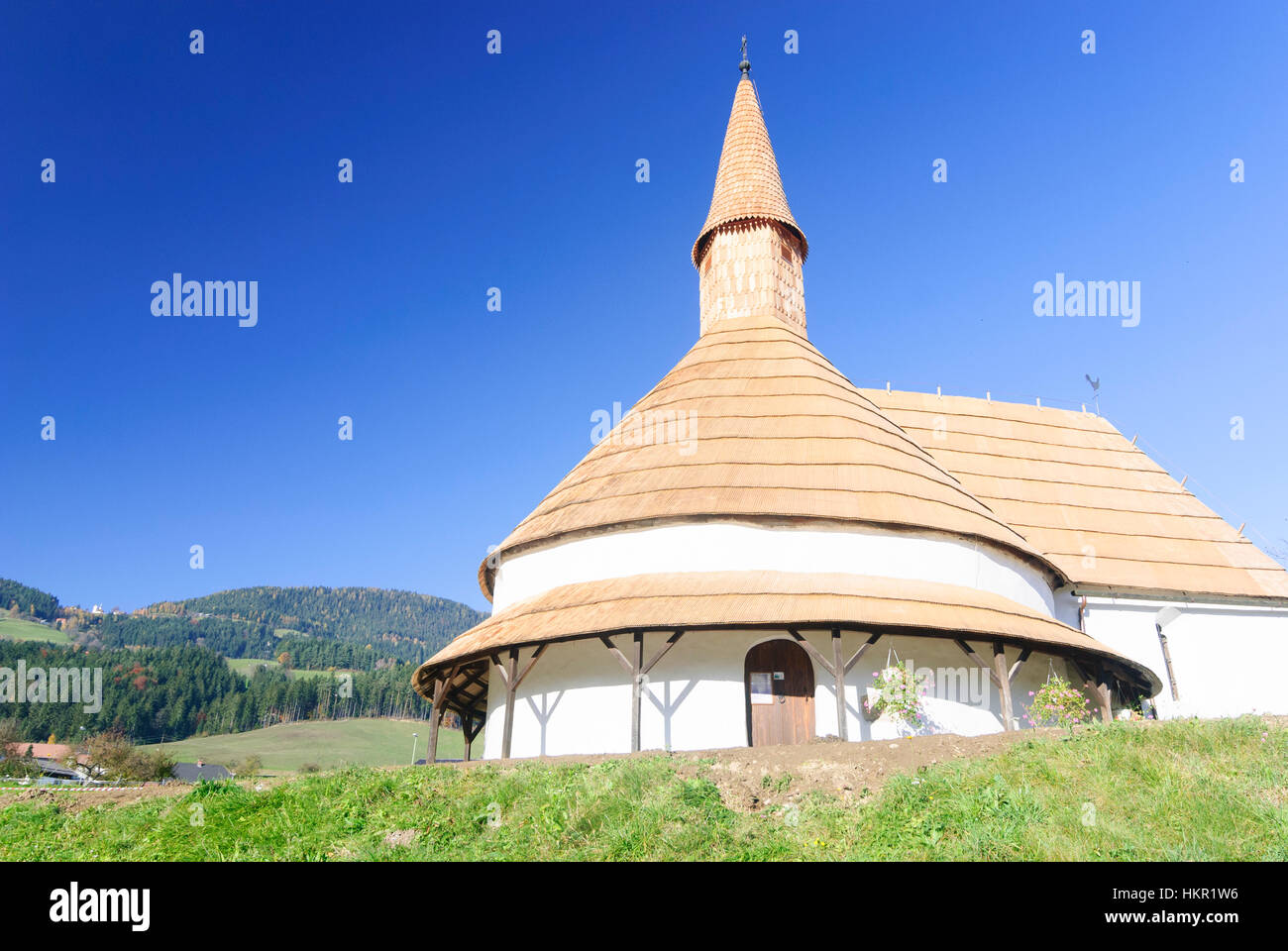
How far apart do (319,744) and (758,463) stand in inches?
3717

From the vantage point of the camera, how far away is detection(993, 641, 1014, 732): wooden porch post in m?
15.9

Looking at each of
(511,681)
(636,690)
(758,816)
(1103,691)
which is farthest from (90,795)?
(1103,691)

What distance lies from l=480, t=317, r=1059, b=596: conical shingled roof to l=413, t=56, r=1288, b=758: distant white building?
0.07 m

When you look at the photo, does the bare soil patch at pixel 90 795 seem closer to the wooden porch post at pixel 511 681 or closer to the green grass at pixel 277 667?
the wooden porch post at pixel 511 681

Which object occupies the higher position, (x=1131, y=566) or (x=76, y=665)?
(x=1131, y=566)

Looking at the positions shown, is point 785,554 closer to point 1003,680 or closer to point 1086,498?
point 1003,680

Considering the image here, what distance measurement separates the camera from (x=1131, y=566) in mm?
24609

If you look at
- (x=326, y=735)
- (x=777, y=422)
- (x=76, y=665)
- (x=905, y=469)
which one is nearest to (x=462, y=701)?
(x=777, y=422)

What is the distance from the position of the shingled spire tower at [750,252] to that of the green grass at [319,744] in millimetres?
66179

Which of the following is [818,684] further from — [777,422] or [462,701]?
[462,701]

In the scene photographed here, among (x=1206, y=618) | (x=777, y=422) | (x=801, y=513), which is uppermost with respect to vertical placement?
(x=777, y=422)

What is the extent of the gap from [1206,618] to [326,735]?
101 meters

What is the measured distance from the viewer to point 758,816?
1038 centimetres
